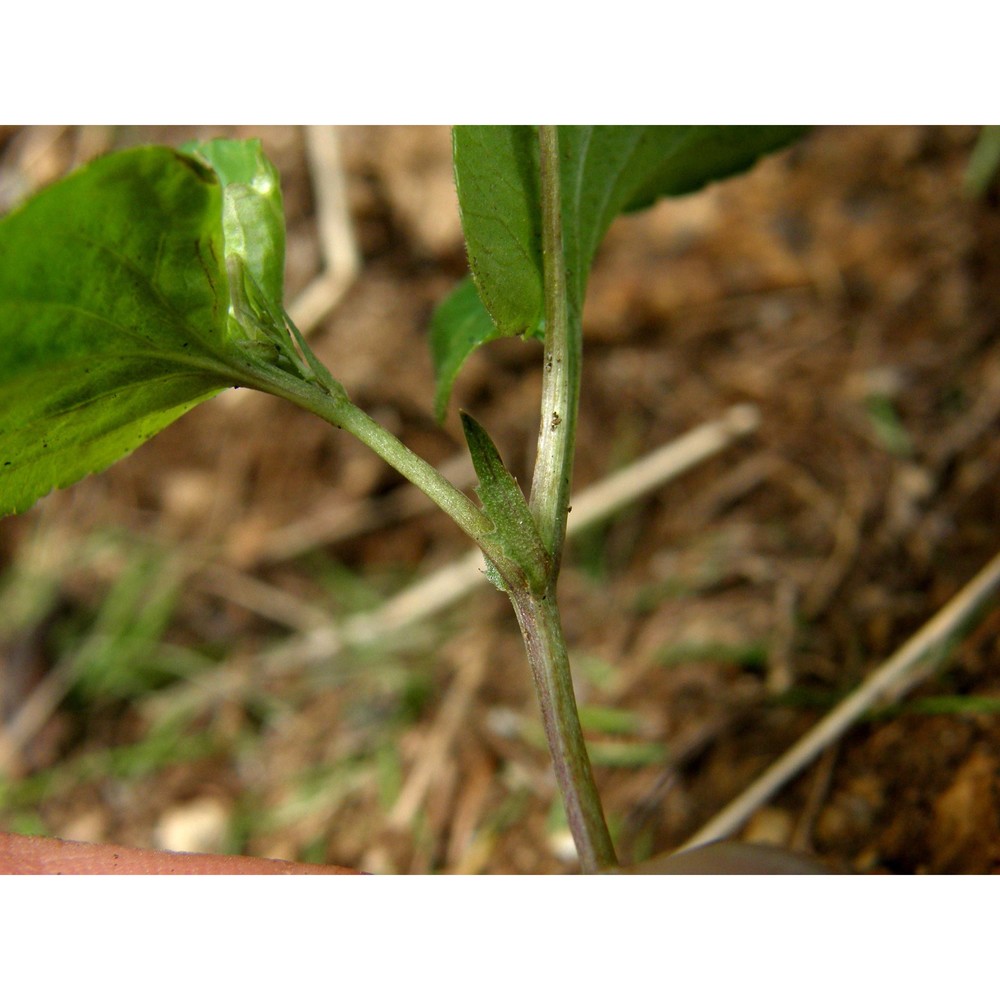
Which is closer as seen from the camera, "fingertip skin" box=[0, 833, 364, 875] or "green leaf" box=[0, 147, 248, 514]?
"green leaf" box=[0, 147, 248, 514]

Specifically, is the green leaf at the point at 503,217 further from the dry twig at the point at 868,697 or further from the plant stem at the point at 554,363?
the dry twig at the point at 868,697

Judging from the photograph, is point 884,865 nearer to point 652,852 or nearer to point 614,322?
point 652,852

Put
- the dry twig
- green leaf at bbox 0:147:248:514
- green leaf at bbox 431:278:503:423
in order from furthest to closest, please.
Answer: the dry twig < green leaf at bbox 431:278:503:423 < green leaf at bbox 0:147:248:514

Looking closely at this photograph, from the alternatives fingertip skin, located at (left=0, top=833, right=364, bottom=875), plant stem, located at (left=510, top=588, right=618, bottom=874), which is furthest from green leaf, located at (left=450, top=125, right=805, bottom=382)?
fingertip skin, located at (left=0, top=833, right=364, bottom=875)

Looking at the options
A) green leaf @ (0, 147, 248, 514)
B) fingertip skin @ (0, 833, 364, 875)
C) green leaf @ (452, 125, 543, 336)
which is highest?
green leaf @ (452, 125, 543, 336)

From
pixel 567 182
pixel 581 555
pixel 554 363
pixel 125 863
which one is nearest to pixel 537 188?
pixel 567 182

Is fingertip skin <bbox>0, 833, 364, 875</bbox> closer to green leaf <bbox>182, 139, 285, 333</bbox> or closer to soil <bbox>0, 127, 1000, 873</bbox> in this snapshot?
green leaf <bbox>182, 139, 285, 333</bbox>

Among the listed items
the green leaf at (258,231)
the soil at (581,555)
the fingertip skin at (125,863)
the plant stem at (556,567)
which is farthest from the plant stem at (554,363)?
the soil at (581,555)

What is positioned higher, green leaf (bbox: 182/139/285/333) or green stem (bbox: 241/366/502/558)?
green leaf (bbox: 182/139/285/333)
